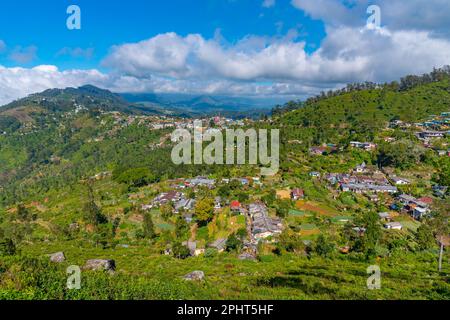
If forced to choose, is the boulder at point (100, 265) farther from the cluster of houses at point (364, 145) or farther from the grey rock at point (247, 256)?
the cluster of houses at point (364, 145)

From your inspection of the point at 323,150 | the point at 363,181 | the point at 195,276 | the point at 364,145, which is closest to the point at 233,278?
the point at 195,276

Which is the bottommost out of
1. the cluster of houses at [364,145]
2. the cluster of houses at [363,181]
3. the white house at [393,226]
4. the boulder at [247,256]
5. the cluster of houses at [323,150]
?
the boulder at [247,256]

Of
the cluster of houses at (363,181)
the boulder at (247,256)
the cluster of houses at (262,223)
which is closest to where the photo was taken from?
the boulder at (247,256)

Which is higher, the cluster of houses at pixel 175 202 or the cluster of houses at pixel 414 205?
the cluster of houses at pixel 414 205

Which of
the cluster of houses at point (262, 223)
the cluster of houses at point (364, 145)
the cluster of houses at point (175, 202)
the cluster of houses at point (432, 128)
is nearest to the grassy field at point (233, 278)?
the cluster of houses at point (262, 223)

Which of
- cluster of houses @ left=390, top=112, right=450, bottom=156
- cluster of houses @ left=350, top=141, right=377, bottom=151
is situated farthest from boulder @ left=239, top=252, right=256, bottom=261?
cluster of houses @ left=390, top=112, right=450, bottom=156

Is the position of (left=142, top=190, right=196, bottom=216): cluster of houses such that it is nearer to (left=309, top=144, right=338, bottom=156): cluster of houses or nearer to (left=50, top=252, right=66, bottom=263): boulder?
(left=50, top=252, right=66, bottom=263): boulder

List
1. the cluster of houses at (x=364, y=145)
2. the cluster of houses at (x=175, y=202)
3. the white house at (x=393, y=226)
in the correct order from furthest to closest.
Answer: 1. the cluster of houses at (x=364, y=145)
2. the cluster of houses at (x=175, y=202)
3. the white house at (x=393, y=226)
